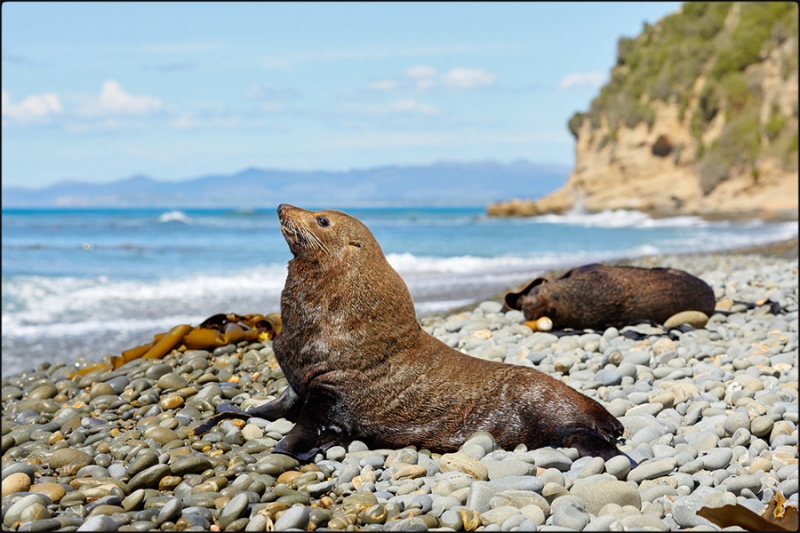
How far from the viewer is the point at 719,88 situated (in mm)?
47812

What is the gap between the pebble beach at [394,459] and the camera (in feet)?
12.7

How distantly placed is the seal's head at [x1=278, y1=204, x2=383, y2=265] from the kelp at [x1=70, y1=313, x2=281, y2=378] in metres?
2.52

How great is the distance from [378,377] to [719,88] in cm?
4918

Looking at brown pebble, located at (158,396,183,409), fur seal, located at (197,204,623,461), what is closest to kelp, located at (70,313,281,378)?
brown pebble, located at (158,396,183,409)

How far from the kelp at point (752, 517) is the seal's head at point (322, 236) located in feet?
8.56

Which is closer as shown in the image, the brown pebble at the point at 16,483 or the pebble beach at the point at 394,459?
the pebble beach at the point at 394,459

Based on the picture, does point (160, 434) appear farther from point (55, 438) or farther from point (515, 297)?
point (515, 297)

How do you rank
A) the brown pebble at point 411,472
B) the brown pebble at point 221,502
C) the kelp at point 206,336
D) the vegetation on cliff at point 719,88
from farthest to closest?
1. the vegetation on cliff at point 719,88
2. the kelp at point 206,336
3. the brown pebble at point 411,472
4. the brown pebble at point 221,502

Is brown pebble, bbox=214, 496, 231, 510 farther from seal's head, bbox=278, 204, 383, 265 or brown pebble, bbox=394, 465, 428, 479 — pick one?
seal's head, bbox=278, 204, 383, 265

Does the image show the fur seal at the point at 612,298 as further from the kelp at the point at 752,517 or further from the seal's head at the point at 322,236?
the kelp at the point at 752,517

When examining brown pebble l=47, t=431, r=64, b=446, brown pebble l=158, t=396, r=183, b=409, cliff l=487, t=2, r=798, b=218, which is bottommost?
brown pebble l=47, t=431, r=64, b=446

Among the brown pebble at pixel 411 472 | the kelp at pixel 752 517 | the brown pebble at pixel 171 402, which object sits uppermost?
the brown pebble at pixel 171 402

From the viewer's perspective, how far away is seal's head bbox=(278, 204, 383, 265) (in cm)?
498

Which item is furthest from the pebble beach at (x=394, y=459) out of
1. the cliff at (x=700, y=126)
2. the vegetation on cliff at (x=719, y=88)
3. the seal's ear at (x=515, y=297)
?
the vegetation on cliff at (x=719, y=88)
